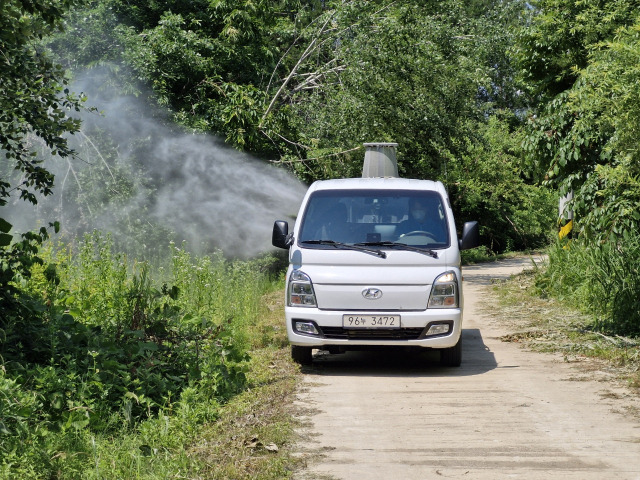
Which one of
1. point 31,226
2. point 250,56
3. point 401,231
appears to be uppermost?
point 250,56

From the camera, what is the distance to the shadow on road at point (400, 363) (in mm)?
10008

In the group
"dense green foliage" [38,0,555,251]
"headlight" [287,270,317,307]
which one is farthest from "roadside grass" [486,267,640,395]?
"dense green foliage" [38,0,555,251]

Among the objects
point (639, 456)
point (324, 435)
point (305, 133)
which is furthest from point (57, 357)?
point (305, 133)

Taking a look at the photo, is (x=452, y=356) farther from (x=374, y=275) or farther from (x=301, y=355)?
(x=301, y=355)

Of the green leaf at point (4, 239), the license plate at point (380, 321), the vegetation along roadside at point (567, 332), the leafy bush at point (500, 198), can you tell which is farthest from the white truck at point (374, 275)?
the leafy bush at point (500, 198)

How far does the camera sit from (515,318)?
14562 mm

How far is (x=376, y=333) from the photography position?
31.9 ft

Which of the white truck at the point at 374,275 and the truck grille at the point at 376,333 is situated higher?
the white truck at the point at 374,275

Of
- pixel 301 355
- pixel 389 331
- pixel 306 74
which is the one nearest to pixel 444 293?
pixel 389 331

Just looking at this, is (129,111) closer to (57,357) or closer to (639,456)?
(57,357)

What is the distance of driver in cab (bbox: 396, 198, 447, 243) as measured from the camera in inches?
409

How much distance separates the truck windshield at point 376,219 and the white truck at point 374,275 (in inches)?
0.4

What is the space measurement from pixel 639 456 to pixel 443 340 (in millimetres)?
3506

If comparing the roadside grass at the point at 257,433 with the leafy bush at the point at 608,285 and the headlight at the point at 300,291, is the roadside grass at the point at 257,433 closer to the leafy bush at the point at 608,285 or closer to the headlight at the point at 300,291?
the headlight at the point at 300,291
